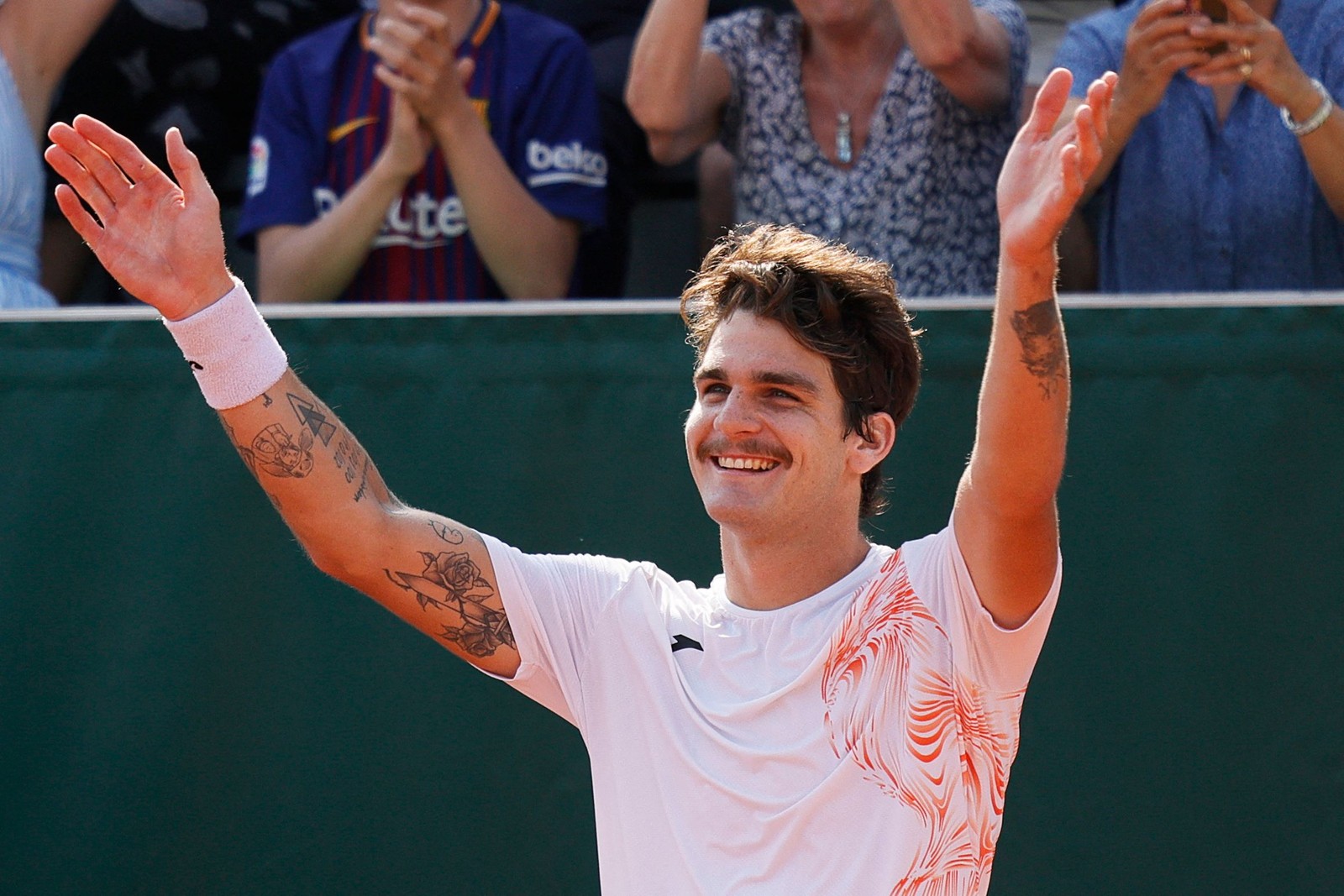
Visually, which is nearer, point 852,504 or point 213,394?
point 213,394

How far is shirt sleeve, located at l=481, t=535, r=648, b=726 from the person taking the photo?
248 centimetres

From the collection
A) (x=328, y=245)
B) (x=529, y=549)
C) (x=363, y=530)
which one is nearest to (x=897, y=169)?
(x=529, y=549)

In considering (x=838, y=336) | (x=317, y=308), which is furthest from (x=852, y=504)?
(x=317, y=308)

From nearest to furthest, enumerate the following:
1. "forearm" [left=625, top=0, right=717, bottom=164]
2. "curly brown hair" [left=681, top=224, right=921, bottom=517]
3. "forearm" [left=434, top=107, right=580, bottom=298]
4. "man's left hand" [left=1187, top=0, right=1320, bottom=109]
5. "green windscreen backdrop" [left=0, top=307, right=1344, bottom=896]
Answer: "curly brown hair" [left=681, top=224, right=921, bottom=517] < "green windscreen backdrop" [left=0, top=307, right=1344, bottom=896] < "man's left hand" [left=1187, top=0, right=1320, bottom=109] < "forearm" [left=625, top=0, right=717, bottom=164] < "forearm" [left=434, top=107, right=580, bottom=298]

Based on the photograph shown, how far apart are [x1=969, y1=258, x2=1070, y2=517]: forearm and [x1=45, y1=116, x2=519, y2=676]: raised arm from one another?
77 centimetres

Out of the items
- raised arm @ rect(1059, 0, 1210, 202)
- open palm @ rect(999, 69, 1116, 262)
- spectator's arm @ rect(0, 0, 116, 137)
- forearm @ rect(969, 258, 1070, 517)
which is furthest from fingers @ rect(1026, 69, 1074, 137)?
spectator's arm @ rect(0, 0, 116, 137)

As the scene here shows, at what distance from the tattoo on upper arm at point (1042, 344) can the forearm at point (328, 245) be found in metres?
2.01

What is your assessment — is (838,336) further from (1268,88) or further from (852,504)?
(1268,88)

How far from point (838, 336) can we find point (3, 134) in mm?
2164

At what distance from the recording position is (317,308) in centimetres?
342

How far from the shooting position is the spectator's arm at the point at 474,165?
12.2 ft

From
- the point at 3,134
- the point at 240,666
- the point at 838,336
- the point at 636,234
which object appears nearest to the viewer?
the point at 838,336

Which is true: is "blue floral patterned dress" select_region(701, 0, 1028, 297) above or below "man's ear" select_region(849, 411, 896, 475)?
above

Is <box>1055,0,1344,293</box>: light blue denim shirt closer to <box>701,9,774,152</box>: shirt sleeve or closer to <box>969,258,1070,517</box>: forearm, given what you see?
<box>701,9,774,152</box>: shirt sleeve
